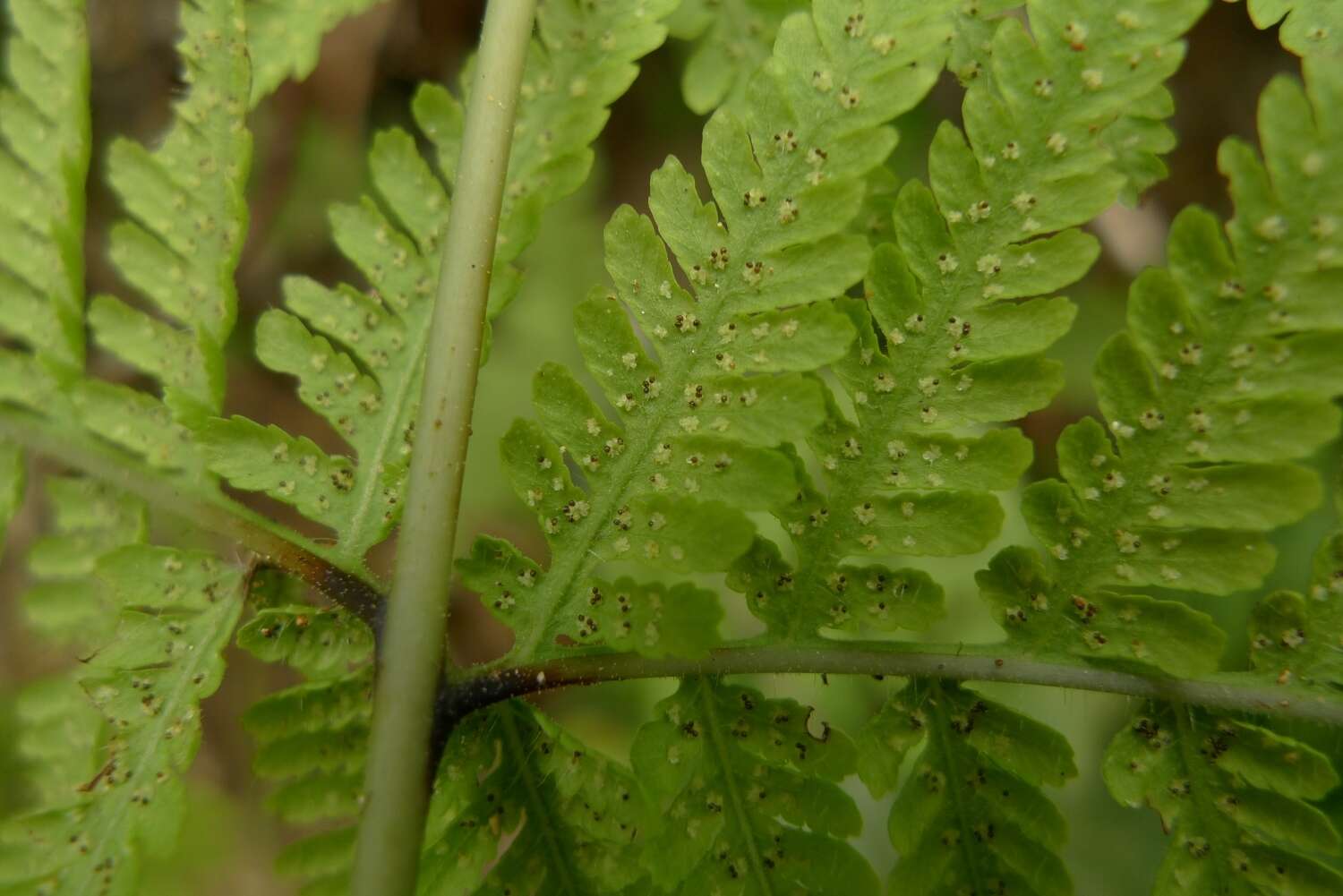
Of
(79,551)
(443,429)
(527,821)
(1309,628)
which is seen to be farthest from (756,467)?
(79,551)

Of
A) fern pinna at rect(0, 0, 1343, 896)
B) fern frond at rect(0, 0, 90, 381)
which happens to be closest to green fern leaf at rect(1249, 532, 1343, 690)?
fern pinna at rect(0, 0, 1343, 896)

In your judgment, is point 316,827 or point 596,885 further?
point 316,827

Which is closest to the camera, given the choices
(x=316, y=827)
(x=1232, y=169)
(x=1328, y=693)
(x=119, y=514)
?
Answer: (x=1232, y=169)

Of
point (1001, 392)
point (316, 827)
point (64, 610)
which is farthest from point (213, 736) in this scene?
point (1001, 392)

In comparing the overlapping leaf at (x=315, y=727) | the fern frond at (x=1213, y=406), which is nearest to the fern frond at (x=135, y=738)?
the overlapping leaf at (x=315, y=727)

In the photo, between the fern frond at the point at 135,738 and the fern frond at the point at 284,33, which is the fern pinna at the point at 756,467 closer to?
the fern frond at the point at 135,738

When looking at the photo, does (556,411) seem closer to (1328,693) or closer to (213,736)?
(1328,693)
